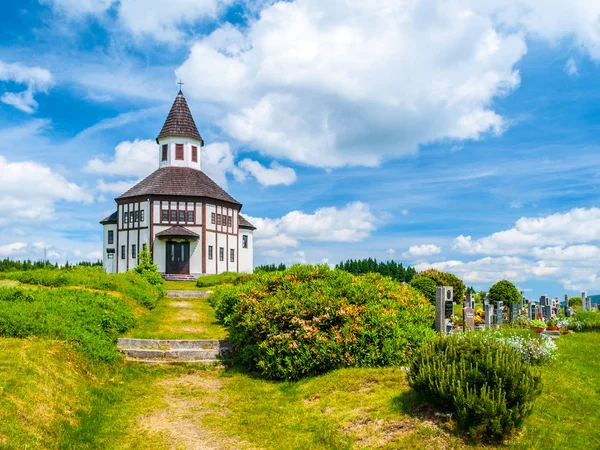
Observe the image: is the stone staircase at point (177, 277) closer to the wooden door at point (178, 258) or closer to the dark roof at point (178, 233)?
the wooden door at point (178, 258)

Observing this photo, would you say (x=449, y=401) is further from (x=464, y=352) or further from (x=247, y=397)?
(x=247, y=397)

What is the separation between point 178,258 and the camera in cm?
3975

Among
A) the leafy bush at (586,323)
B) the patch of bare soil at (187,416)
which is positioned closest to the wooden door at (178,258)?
the patch of bare soil at (187,416)

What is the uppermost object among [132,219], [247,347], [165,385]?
[132,219]

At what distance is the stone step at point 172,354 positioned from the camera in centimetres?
1388

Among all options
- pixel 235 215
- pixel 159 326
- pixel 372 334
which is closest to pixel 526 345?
pixel 372 334

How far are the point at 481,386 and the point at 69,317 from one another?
36.8 feet

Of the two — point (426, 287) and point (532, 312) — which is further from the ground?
point (426, 287)

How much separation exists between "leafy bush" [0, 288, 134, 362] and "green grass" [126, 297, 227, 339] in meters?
0.90

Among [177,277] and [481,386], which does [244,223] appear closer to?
[177,277]

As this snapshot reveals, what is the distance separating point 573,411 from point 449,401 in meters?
2.53

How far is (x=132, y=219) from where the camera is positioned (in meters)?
40.4

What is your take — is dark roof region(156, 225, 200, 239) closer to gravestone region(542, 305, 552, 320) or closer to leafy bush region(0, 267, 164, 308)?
leafy bush region(0, 267, 164, 308)

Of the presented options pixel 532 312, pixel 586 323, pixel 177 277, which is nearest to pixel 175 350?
pixel 586 323
